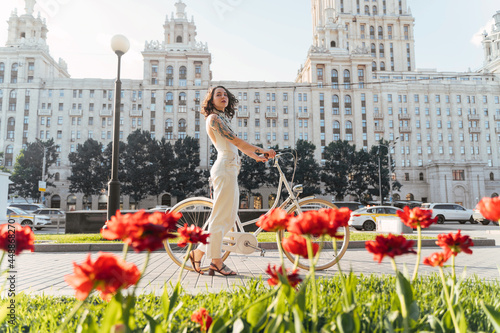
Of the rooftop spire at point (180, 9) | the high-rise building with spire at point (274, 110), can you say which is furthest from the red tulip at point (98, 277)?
the rooftop spire at point (180, 9)

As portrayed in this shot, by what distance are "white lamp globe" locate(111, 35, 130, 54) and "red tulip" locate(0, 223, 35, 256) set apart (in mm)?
8292

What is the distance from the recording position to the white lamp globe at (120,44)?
8688 mm

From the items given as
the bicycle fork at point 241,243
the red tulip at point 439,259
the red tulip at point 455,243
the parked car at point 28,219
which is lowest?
the parked car at point 28,219

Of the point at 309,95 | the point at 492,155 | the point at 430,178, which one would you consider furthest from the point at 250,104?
the point at 492,155

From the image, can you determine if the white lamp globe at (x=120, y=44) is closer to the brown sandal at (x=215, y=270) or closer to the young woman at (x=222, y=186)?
the young woman at (x=222, y=186)

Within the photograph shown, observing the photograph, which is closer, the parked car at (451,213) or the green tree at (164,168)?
the parked car at (451,213)

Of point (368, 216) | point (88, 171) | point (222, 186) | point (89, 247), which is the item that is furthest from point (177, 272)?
point (88, 171)

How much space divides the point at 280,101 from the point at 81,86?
34.3 metres

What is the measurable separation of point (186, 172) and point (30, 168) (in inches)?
802

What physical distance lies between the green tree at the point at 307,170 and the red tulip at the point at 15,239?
1753 inches

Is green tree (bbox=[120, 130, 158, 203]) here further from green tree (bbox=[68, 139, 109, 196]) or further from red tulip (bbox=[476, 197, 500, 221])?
red tulip (bbox=[476, 197, 500, 221])

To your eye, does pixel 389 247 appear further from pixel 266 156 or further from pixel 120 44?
pixel 120 44

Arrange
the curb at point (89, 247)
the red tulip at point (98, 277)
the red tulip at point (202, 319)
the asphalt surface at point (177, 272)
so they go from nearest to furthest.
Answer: the red tulip at point (98, 277), the red tulip at point (202, 319), the asphalt surface at point (177, 272), the curb at point (89, 247)

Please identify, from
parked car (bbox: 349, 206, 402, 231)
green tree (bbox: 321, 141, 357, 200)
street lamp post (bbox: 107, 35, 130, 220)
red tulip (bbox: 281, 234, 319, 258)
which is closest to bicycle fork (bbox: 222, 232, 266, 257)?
red tulip (bbox: 281, 234, 319, 258)
